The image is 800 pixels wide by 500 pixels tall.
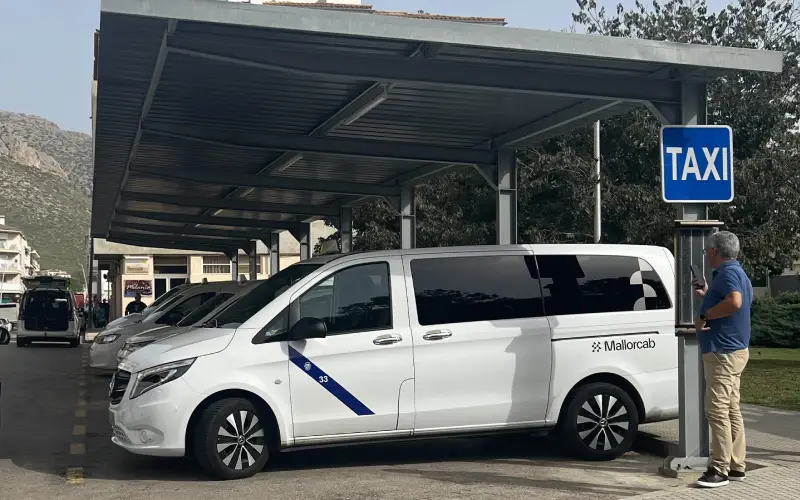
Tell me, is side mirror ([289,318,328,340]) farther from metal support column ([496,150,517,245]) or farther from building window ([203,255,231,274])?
building window ([203,255,231,274])

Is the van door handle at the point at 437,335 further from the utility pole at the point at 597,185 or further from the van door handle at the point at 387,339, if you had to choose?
the utility pole at the point at 597,185

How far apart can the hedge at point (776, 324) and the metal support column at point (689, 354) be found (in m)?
24.1

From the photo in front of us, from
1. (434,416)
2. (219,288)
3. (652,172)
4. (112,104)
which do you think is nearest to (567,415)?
(434,416)

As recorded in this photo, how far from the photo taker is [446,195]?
37062mm

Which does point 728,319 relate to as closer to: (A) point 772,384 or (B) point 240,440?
(B) point 240,440

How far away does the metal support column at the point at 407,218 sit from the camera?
21.2m

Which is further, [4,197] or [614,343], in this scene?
[4,197]

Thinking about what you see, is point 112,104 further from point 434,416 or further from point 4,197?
point 4,197

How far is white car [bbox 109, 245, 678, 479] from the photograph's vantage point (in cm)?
889

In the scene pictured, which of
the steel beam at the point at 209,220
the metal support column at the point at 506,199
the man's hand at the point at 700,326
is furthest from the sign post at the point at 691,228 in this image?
the steel beam at the point at 209,220

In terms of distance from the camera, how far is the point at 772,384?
1731 cm

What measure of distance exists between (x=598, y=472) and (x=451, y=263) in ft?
7.39

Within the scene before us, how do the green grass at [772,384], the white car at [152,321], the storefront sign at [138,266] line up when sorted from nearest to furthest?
1. the green grass at [772,384]
2. the white car at [152,321]
3. the storefront sign at [138,266]

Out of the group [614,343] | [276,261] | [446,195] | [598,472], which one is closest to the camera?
[598,472]
